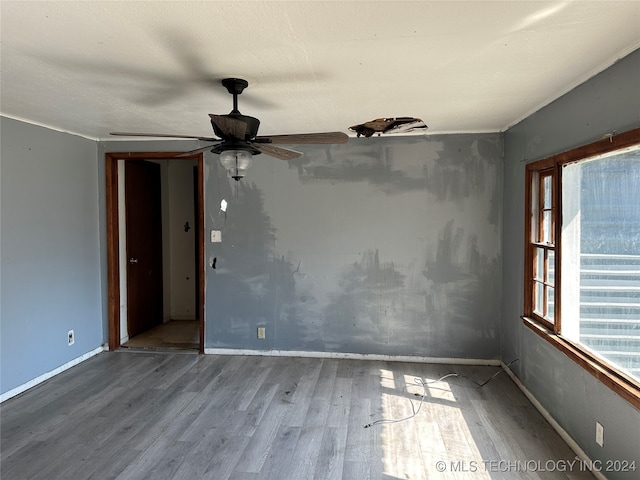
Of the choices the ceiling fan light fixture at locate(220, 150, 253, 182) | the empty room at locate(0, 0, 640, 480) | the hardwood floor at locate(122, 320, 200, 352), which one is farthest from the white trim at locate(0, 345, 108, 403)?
the ceiling fan light fixture at locate(220, 150, 253, 182)

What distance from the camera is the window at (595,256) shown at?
2.12 m

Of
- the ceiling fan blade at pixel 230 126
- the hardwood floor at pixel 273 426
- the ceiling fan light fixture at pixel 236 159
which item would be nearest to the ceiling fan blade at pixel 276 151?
the ceiling fan light fixture at pixel 236 159

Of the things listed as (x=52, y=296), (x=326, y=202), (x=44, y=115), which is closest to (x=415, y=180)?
(x=326, y=202)

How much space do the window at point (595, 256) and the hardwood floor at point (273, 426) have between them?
0.67 meters

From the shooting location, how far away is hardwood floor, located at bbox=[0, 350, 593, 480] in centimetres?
235

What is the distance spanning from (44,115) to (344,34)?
8.93 ft

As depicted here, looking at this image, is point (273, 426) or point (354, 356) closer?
point (273, 426)

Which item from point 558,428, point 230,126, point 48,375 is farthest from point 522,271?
point 48,375

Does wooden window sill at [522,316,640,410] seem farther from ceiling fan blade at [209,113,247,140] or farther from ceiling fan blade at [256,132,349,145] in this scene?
ceiling fan blade at [209,113,247,140]

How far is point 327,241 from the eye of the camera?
4.16 m

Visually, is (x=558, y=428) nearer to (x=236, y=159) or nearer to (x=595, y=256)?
(x=595, y=256)

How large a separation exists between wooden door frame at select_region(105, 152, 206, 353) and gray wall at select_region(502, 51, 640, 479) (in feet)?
9.98

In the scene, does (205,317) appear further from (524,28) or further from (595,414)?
(524,28)

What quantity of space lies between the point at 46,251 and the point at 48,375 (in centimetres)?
111
